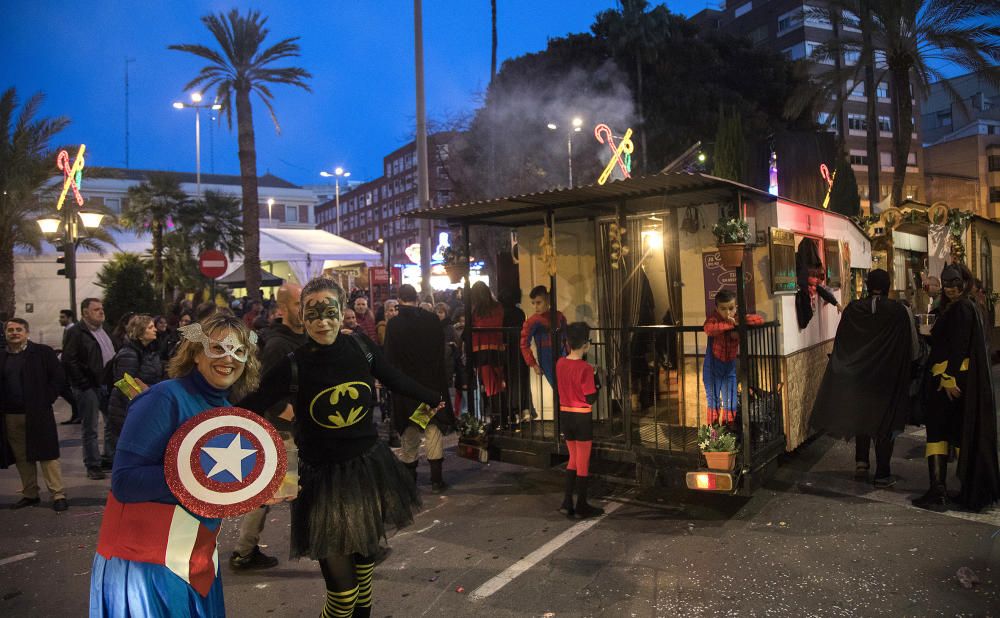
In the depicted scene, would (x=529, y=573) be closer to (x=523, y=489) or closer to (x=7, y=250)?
(x=523, y=489)

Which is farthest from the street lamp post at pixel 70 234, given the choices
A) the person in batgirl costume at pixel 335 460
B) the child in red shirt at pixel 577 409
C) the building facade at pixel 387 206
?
the building facade at pixel 387 206

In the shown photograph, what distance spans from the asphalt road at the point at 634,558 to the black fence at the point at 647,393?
571 millimetres

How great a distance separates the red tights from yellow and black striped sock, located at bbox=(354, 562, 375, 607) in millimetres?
2819

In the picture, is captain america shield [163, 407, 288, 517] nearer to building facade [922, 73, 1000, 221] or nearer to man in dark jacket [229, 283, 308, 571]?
man in dark jacket [229, 283, 308, 571]

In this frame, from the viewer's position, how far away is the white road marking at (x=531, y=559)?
4.54 meters

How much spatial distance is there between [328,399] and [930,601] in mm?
3766

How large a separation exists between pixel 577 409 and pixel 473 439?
62.3 inches

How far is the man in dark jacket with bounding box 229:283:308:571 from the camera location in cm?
464

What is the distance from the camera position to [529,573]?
4793mm

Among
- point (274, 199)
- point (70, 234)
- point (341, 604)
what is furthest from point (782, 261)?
point (274, 199)

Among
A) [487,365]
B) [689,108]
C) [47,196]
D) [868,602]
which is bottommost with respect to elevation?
[868,602]

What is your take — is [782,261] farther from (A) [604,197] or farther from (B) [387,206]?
(B) [387,206]

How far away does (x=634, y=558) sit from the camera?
4.99m

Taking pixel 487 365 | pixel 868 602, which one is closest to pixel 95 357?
pixel 487 365
